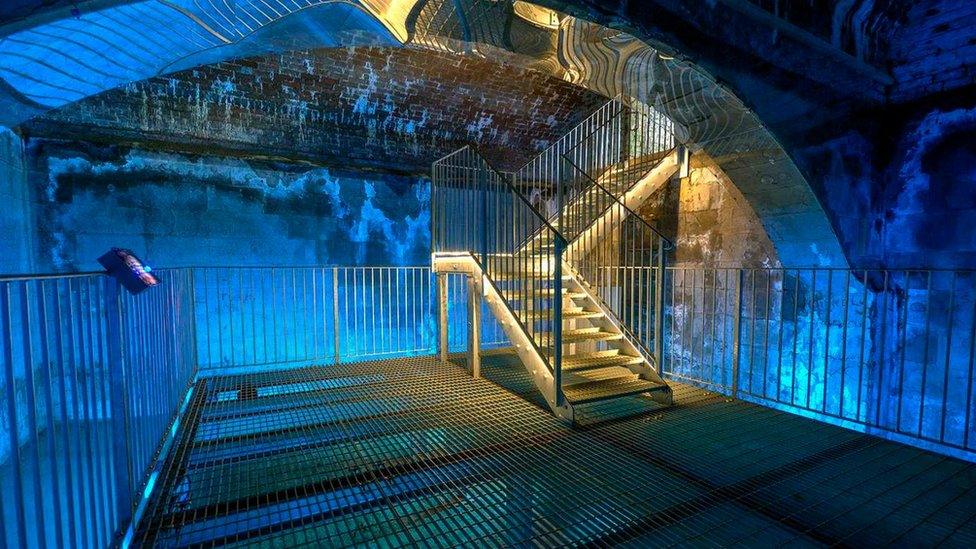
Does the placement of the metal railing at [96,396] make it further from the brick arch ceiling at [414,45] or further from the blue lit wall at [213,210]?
the brick arch ceiling at [414,45]

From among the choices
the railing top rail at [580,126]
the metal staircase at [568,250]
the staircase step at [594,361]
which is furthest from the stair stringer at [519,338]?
the railing top rail at [580,126]

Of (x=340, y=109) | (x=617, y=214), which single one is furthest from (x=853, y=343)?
(x=340, y=109)

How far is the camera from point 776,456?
407cm

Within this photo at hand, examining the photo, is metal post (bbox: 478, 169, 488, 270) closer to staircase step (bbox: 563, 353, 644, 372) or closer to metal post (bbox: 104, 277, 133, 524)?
staircase step (bbox: 563, 353, 644, 372)

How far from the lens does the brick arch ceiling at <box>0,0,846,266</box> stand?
354 centimetres

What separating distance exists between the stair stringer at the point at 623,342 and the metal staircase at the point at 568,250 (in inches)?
0.6

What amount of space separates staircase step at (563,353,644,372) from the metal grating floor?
2.42 feet

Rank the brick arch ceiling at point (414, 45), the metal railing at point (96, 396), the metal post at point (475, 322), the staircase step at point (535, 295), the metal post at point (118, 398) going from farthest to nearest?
1. the metal post at point (475, 322)
2. the staircase step at point (535, 295)
3. the brick arch ceiling at point (414, 45)
4. the metal post at point (118, 398)
5. the metal railing at point (96, 396)

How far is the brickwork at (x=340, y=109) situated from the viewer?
695 cm

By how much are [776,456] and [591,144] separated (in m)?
7.29

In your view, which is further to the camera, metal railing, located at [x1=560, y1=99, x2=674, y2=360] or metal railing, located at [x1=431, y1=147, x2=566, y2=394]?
metal railing, located at [x1=560, y1=99, x2=674, y2=360]

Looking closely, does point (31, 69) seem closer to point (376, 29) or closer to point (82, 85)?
point (82, 85)

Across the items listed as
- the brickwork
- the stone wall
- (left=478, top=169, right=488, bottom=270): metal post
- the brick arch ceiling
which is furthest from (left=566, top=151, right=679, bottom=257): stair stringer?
the brickwork

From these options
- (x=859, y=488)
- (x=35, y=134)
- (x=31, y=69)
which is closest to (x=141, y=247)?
(x=35, y=134)
